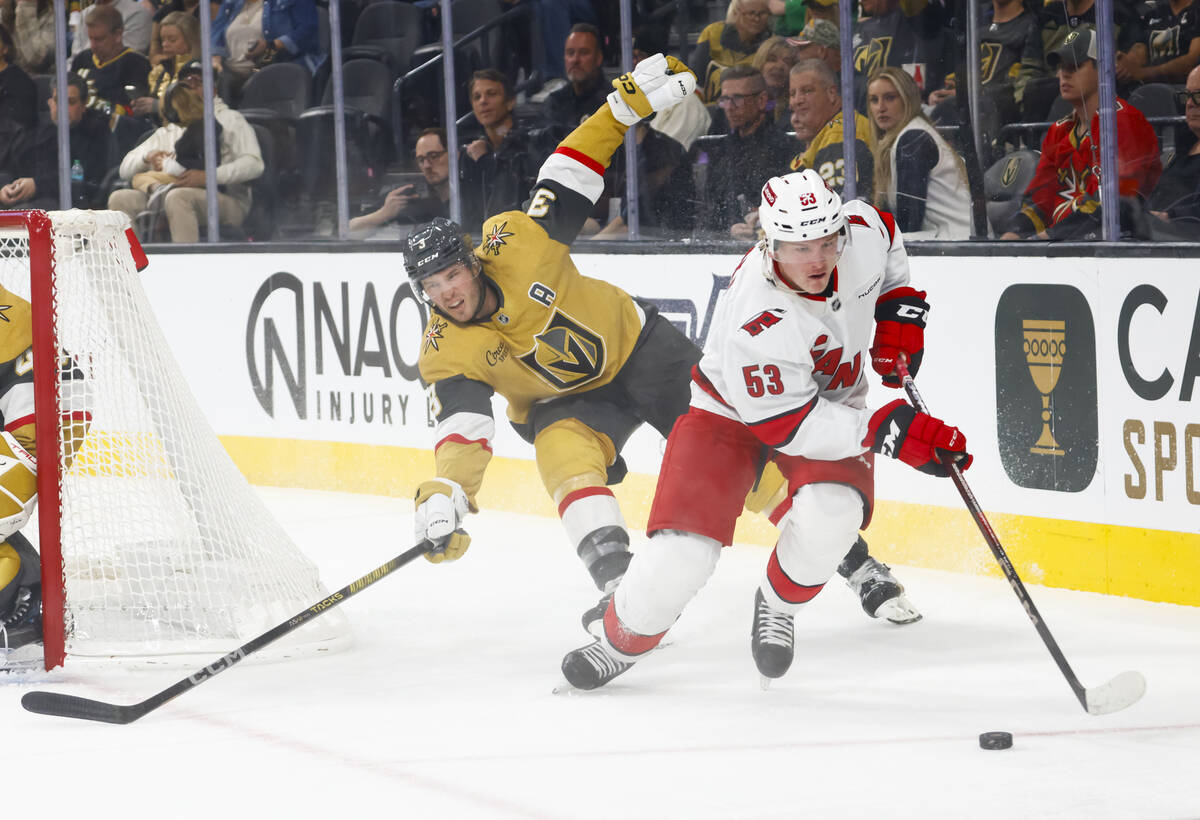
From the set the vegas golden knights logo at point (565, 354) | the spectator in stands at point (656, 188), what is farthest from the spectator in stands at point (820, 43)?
the vegas golden knights logo at point (565, 354)

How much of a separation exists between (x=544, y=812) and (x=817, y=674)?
1043mm

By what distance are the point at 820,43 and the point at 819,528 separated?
2046mm

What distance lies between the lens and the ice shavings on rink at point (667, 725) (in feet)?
8.93

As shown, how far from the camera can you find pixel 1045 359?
14.0ft

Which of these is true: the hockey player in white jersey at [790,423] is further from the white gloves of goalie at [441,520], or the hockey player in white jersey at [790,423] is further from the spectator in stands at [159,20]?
the spectator in stands at [159,20]

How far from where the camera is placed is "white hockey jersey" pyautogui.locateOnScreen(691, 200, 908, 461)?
3154 mm

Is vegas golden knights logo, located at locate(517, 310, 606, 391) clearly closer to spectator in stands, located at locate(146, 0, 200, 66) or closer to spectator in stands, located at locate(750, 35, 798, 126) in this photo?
spectator in stands, located at locate(750, 35, 798, 126)

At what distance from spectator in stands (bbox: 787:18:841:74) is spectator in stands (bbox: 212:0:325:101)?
2.32 meters

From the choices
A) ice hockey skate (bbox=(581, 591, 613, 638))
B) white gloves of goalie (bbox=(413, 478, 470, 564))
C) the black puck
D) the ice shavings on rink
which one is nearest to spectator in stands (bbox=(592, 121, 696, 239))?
the ice shavings on rink

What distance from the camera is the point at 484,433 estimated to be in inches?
146

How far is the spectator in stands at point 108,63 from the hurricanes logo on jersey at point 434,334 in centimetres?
388

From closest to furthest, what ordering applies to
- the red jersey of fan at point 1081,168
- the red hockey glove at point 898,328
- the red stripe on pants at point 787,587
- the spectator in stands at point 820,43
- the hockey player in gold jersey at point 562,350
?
the red stripe on pants at point 787,587 < the red hockey glove at point 898,328 < the hockey player in gold jersey at point 562,350 < the red jersey of fan at point 1081,168 < the spectator in stands at point 820,43

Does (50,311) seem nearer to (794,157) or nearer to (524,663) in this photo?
(524,663)

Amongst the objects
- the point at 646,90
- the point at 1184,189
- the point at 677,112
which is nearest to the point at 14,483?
the point at 646,90
